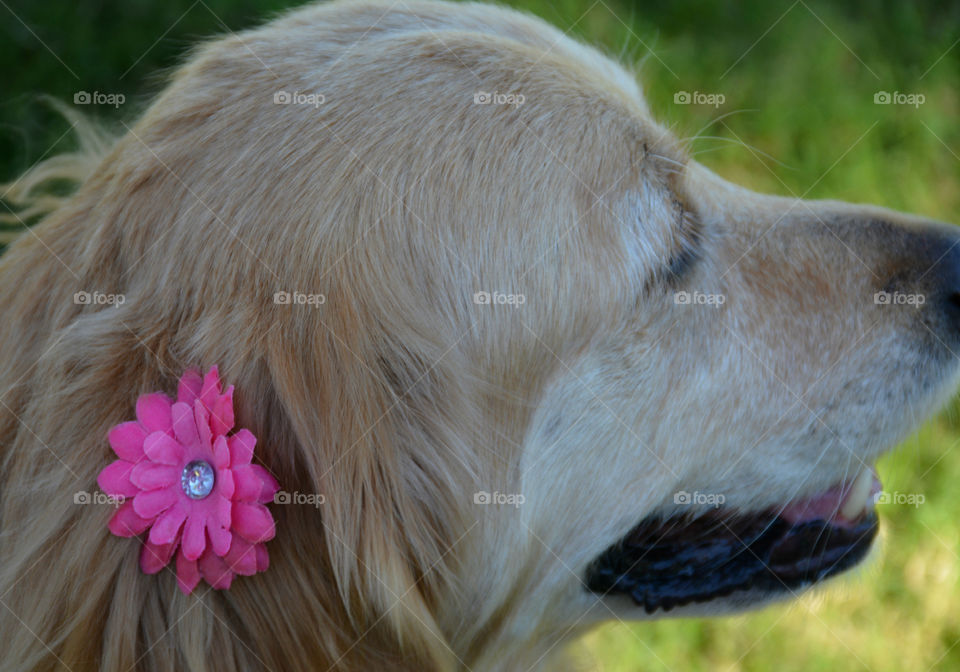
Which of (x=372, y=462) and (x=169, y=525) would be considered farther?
(x=372, y=462)

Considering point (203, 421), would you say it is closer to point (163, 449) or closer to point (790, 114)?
point (163, 449)

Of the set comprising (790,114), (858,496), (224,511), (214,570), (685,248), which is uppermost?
(685,248)

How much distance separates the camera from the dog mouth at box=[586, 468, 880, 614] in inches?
87.7

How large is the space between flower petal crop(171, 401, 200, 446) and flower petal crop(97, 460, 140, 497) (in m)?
0.10

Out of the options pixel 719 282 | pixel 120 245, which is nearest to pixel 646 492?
pixel 719 282

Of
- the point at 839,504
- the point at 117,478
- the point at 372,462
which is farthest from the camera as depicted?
the point at 839,504

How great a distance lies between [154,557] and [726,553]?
124 centimetres

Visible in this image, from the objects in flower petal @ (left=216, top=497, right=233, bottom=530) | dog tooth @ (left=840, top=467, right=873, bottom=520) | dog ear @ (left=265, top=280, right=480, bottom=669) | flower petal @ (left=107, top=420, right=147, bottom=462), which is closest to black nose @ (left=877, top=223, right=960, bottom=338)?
dog tooth @ (left=840, top=467, right=873, bottom=520)

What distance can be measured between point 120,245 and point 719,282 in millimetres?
1283

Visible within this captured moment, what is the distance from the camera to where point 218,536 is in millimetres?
1780

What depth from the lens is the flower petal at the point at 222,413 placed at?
1776mm

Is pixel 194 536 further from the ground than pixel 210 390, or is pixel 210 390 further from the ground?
pixel 210 390

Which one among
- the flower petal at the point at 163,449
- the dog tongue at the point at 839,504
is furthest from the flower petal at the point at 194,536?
the dog tongue at the point at 839,504

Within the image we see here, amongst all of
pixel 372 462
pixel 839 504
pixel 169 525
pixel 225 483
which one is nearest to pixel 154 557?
pixel 169 525
